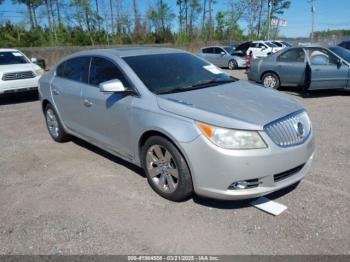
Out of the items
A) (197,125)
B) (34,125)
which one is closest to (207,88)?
(197,125)

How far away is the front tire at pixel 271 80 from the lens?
10057mm

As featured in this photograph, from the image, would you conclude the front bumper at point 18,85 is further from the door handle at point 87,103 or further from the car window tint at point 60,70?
the door handle at point 87,103

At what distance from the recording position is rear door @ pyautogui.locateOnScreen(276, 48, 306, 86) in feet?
30.5

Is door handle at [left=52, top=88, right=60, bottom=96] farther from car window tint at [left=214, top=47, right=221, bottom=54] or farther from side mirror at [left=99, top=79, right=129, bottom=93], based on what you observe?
car window tint at [left=214, top=47, right=221, bottom=54]

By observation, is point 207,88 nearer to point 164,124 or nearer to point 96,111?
point 164,124

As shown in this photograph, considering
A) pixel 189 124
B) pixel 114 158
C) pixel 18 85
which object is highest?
pixel 189 124

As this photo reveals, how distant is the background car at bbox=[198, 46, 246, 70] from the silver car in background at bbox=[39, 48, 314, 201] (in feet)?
48.4

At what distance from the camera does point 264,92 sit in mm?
3779

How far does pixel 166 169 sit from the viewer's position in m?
3.44

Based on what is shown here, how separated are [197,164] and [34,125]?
205 inches

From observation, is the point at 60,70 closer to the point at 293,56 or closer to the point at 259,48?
the point at 293,56

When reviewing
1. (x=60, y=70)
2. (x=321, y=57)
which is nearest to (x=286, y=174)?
(x=60, y=70)

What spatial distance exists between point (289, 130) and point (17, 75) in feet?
28.4

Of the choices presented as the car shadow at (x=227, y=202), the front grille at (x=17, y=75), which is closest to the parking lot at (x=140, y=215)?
the car shadow at (x=227, y=202)
